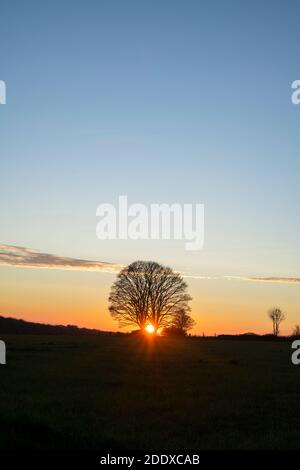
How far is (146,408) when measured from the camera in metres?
21.3

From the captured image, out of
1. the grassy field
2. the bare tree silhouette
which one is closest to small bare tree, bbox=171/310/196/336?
the bare tree silhouette

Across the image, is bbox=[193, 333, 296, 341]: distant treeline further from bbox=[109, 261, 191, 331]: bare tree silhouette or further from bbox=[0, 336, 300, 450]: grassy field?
bbox=[0, 336, 300, 450]: grassy field

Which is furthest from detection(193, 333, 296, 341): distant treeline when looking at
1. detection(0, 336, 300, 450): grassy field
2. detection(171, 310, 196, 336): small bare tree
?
detection(0, 336, 300, 450): grassy field

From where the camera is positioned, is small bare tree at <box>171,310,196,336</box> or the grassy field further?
small bare tree at <box>171,310,196,336</box>

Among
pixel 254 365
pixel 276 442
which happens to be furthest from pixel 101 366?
pixel 276 442

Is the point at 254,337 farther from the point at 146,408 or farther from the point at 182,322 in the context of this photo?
the point at 146,408

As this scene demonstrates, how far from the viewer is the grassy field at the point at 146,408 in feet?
52.7

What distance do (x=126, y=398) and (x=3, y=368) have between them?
1311 cm

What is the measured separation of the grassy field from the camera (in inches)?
633

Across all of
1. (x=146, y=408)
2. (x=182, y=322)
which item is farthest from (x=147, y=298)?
(x=146, y=408)

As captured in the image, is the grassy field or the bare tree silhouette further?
the bare tree silhouette
